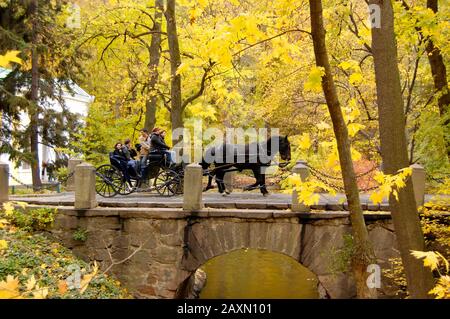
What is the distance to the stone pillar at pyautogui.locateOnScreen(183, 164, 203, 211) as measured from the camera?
11070 mm

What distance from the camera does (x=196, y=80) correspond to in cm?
1995

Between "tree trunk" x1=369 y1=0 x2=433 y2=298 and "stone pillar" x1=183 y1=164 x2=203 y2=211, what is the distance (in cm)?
500

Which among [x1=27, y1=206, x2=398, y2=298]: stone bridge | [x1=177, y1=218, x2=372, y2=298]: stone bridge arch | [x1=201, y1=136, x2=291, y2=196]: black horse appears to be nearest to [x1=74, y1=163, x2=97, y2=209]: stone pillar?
[x1=27, y1=206, x2=398, y2=298]: stone bridge

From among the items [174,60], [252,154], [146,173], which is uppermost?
[174,60]

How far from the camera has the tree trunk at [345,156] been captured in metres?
6.43

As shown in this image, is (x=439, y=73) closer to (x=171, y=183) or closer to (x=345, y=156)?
(x=345, y=156)

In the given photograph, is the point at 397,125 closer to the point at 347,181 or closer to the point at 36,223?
the point at 347,181

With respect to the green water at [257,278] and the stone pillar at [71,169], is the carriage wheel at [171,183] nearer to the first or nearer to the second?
the stone pillar at [71,169]

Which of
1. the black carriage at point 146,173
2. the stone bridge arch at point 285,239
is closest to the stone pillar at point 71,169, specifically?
the black carriage at point 146,173

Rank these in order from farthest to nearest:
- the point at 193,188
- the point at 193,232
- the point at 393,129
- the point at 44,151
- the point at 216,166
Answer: the point at 44,151 → the point at 216,166 → the point at 193,232 → the point at 193,188 → the point at 393,129

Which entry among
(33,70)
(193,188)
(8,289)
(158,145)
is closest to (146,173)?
(158,145)

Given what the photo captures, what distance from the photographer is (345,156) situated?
22.1 feet

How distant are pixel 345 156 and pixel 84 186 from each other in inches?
269

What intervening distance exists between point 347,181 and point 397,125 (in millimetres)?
1022
